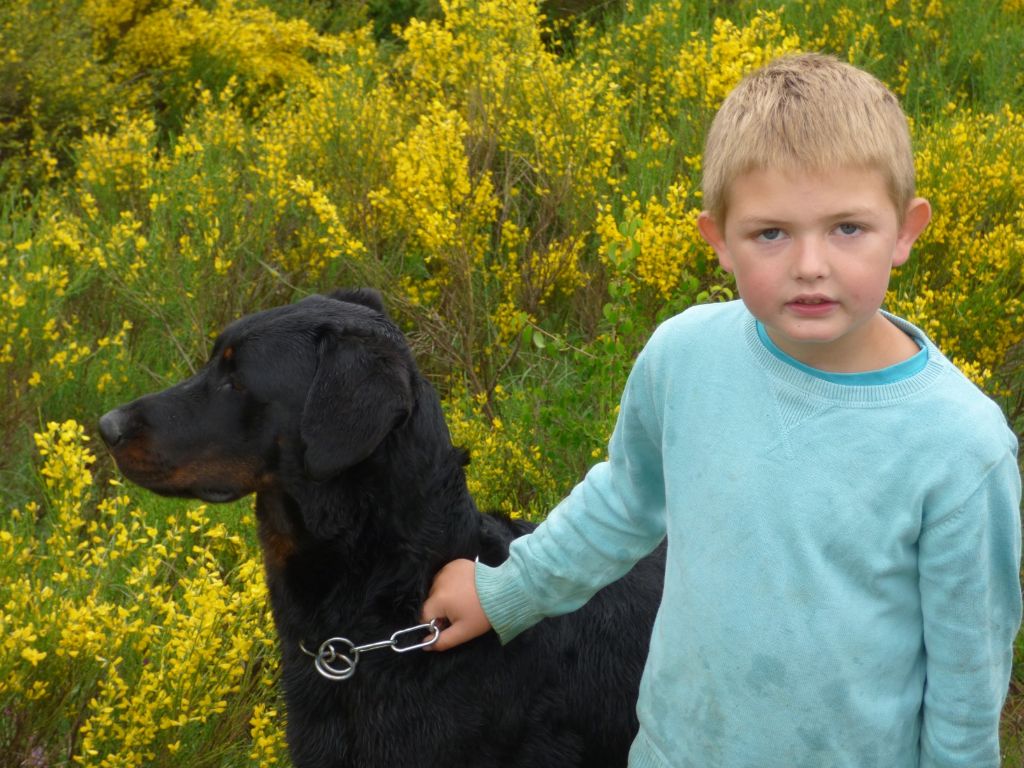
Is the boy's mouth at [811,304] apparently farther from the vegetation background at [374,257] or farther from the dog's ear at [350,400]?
the vegetation background at [374,257]

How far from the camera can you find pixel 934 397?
1.87 m

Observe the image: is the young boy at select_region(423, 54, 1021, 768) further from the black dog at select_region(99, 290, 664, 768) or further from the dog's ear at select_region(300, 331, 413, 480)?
the dog's ear at select_region(300, 331, 413, 480)

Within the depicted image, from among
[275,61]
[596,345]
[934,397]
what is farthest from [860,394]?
[275,61]

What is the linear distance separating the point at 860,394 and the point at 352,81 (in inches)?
163

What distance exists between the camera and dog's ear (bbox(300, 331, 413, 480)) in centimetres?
247

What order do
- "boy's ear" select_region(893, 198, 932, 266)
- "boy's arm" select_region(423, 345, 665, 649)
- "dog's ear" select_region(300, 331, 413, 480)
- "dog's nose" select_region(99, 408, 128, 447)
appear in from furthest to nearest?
"dog's nose" select_region(99, 408, 128, 447), "dog's ear" select_region(300, 331, 413, 480), "boy's arm" select_region(423, 345, 665, 649), "boy's ear" select_region(893, 198, 932, 266)

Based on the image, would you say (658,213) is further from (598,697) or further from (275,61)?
(275,61)

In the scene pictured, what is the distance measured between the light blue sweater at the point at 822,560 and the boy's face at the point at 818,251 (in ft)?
0.39

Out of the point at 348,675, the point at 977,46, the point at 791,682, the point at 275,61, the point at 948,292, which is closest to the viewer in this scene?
the point at 791,682

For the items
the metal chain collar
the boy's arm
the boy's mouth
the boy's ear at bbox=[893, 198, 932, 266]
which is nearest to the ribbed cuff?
the boy's arm

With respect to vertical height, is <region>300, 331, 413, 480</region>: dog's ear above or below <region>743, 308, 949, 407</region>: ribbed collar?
below

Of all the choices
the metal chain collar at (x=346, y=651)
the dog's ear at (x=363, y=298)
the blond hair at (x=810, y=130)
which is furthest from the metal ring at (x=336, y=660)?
the blond hair at (x=810, y=130)

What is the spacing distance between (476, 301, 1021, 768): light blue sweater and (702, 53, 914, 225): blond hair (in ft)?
0.95

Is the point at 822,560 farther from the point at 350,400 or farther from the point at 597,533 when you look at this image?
the point at 350,400
